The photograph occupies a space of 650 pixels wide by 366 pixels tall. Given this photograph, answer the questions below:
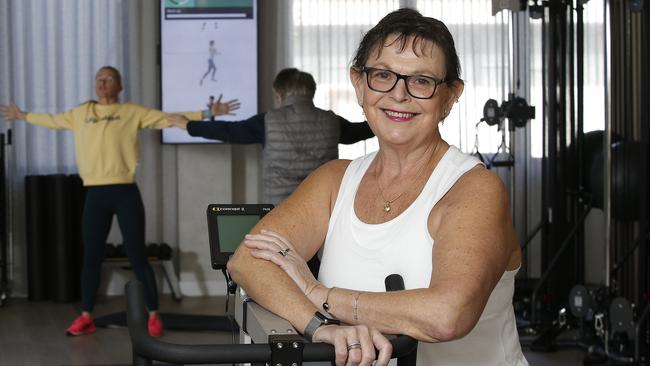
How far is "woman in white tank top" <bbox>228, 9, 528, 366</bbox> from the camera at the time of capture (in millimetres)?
1671

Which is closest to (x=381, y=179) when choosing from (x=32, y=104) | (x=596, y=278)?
(x=32, y=104)

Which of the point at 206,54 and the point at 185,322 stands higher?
the point at 206,54

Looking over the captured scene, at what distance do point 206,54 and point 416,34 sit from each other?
210 inches

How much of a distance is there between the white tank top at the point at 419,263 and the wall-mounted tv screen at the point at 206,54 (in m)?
5.15

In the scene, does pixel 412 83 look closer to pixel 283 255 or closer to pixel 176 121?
pixel 283 255

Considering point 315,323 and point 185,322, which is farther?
point 185,322

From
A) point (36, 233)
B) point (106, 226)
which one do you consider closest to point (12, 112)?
point (106, 226)

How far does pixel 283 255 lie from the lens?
1.91 m

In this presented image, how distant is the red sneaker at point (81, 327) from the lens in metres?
5.74

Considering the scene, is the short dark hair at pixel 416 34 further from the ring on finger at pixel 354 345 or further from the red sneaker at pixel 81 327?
the red sneaker at pixel 81 327

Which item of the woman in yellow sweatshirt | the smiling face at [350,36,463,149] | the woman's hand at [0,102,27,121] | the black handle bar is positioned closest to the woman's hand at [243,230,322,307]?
the smiling face at [350,36,463,149]

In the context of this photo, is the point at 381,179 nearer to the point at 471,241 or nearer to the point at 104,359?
the point at 471,241

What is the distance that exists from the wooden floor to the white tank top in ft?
10.7

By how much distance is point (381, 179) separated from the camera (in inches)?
78.6
